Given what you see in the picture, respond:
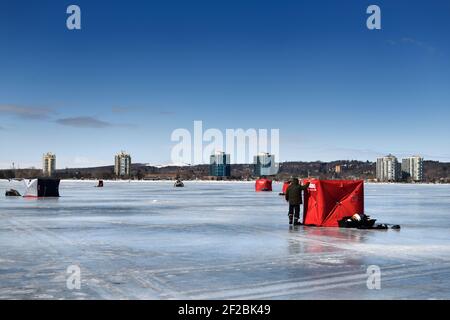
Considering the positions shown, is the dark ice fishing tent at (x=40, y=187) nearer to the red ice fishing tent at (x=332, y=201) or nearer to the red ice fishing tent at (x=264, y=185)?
the red ice fishing tent at (x=332, y=201)

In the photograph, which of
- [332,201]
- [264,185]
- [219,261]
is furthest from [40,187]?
[219,261]

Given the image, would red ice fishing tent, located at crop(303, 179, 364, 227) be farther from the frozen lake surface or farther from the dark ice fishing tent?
the dark ice fishing tent

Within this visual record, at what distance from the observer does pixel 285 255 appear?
36.8ft

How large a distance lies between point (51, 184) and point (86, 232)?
24.8m

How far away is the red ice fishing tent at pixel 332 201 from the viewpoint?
17906 mm

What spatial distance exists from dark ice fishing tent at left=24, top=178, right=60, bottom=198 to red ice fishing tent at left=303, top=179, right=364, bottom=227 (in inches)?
950

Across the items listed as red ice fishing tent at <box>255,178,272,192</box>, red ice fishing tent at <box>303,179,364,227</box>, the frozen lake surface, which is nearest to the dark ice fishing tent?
the frozen lake surface

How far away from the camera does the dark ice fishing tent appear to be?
121ft

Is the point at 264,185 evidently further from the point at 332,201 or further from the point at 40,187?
the point at 332,201

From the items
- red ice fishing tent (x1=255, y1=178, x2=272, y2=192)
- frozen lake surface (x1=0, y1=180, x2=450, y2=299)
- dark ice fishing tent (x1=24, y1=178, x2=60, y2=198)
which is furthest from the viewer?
red ice fishing tent (x1=255, y1=178, x2=272, y2=192)

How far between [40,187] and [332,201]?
82.3 feet

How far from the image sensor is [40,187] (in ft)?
123

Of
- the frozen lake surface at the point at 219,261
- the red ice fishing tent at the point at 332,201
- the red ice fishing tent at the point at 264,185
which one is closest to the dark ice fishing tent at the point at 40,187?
the frozen lake surface at the point at 219,261
